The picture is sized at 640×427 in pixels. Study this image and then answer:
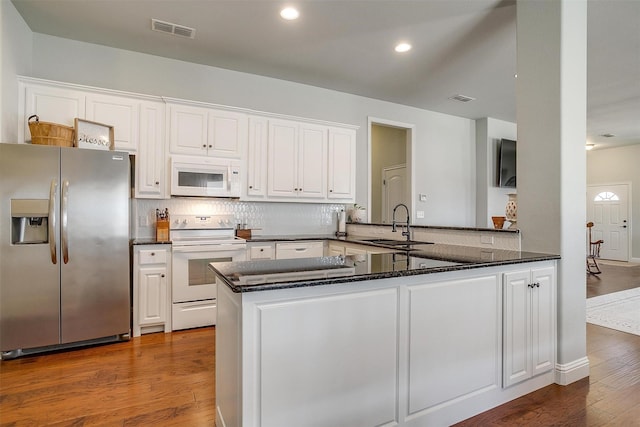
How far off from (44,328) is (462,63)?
493 centimetres

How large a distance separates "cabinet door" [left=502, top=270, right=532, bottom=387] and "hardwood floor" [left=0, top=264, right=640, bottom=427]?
184 millimetres

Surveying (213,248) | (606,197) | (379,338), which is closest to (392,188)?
(213,248)

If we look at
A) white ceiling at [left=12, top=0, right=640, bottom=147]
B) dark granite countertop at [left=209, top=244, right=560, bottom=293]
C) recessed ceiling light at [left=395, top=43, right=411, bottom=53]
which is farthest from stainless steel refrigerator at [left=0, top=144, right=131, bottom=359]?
recessed ceiling light at [left=395, top=43, right=411, bottom=53]

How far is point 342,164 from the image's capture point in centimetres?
470

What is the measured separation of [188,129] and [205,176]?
532mm

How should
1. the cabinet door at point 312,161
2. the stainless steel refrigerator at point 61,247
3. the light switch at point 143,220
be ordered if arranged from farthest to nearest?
the cabinet door at point 312,161 → the light switch at point 143,220 → the stainless steel refrigerator at point 61,247

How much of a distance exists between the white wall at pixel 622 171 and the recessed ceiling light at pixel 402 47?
8250mm

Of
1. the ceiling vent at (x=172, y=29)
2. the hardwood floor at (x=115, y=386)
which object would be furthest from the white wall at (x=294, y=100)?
the hardwood floor at (x=115, y=386)

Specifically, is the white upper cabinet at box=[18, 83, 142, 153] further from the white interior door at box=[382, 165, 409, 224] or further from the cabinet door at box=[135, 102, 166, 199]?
the white interior door at box=[382, 165, 409, 224]

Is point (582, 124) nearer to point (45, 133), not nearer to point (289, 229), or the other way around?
point (289, 229)

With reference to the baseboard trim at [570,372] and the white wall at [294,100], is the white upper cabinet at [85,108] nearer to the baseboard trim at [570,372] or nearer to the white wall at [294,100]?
the white wall at [294,100]

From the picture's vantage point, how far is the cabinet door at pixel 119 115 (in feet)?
11.1

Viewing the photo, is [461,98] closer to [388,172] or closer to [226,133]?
[388,172]

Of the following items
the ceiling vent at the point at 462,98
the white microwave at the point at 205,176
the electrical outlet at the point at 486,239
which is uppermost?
the ceiling vent at the point at 462,98
